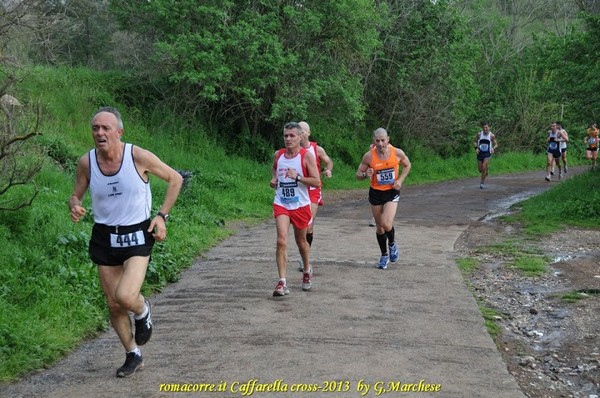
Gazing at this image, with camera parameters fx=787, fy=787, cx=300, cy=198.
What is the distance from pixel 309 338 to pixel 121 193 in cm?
229

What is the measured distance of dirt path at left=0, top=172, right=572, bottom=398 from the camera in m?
6.07

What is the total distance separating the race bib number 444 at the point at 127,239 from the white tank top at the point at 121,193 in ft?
0.29

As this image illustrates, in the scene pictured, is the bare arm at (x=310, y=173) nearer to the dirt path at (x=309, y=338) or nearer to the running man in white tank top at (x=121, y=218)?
the dirt path at (x=309, y=338)

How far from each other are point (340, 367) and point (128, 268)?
1889 mm

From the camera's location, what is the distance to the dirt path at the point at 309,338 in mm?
6070

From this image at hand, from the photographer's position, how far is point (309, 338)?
24.1 ft

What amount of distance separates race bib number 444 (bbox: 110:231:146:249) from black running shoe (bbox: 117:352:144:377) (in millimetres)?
884

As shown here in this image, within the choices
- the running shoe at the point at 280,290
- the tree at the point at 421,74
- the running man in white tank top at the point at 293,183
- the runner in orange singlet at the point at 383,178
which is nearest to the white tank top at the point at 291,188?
the running man in white tank top at the point at 293,183

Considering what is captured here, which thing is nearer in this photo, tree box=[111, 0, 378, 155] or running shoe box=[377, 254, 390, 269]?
running shoe box=[377, 254, 390, 269]

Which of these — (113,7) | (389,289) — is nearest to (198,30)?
(113,7)

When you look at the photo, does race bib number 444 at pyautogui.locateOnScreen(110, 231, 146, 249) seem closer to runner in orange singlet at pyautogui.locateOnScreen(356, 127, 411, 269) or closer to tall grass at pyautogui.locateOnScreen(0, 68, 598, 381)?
tall grass at pyautogui.locateOnScreen(0, 68, 598, 381)

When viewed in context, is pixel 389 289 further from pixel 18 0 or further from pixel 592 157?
pixel 592 157

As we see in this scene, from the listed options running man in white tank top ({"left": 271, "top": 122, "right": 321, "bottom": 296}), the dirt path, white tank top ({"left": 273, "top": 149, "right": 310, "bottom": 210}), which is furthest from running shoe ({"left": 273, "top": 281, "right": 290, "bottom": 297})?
white tank top ({"left": 273, "top": 149, "right": 310, "bottom": 210})

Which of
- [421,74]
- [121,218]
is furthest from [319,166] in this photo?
[421,74]
